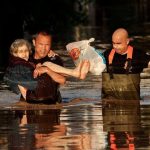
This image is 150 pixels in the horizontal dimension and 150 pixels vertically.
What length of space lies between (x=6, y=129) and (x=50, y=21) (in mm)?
31113

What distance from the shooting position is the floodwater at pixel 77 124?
1042 centimetres

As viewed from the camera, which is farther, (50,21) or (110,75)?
(50,21)

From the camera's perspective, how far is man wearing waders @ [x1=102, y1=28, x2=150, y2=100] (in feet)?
47.0

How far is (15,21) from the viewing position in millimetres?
39469

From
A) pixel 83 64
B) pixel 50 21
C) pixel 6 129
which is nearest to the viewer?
pixel 6 129

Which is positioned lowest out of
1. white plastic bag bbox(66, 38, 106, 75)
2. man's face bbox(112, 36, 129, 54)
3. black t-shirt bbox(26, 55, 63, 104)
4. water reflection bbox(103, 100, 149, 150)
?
water reflection bbox(103, 100, 149, 150)

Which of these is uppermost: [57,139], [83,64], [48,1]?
[48,1]

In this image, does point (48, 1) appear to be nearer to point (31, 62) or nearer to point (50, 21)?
point (50, 21)

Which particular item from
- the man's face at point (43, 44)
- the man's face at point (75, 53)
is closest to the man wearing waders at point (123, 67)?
the man's face at point (75, 53)

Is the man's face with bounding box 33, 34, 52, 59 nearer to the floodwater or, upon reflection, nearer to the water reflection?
the floodwater

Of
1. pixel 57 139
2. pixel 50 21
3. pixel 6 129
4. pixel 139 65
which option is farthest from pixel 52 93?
pixel 50 21

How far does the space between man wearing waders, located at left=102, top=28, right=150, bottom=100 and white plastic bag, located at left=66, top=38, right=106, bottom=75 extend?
0.11m

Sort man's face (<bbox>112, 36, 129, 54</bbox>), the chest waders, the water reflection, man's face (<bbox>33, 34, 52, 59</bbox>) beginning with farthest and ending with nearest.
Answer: the chest waders < man's face (<bbox>112, 36, 129, 54</bbox>) < man's face (<bbox>33, 34, 52, 59</bbox>) < the water reflection

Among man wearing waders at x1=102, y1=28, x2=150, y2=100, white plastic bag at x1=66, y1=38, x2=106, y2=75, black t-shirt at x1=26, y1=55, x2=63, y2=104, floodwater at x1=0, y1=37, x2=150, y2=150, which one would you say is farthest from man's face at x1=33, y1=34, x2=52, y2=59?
man wearing waders at x1=102, y1=28, x2=150, y2=100
